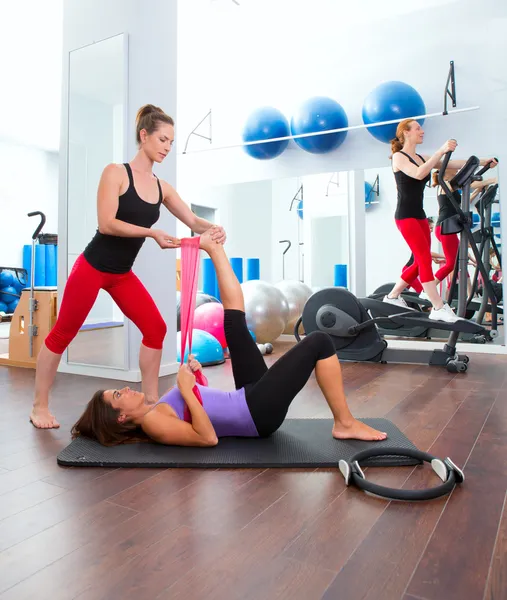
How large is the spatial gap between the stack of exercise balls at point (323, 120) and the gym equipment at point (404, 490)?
13.5ft

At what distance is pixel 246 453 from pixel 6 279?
853 cm

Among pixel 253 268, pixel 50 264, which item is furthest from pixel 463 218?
pixel 50 264

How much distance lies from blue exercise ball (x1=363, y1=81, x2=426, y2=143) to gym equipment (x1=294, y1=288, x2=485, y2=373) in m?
1.96

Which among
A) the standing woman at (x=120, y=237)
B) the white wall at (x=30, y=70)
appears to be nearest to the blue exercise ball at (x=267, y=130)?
the white wall at (x=30, y=70)

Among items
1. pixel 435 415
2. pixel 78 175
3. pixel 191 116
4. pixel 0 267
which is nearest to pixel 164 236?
pixel 435 415

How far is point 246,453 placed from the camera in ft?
6.77

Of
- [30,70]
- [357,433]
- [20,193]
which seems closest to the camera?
[357,433]

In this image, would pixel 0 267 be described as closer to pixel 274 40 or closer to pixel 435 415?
pixel 274 40

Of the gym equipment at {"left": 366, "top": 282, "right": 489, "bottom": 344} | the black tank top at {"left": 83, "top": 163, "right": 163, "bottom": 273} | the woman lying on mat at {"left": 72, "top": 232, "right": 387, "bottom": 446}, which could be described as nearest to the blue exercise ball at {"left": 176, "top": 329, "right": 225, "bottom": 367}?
the gym equipment at {"left": 366, "top": 282, "right": 489, "bottom": 344}

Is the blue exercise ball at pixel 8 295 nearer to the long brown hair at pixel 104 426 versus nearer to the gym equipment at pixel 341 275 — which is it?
the gym equipment at pixel 341 275

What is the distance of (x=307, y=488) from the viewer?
175cm

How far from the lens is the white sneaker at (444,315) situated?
3.99m

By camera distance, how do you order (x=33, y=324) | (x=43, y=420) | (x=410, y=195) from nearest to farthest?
(x=43, y=420) < (x=410, y=195) < (x=33, y=324)

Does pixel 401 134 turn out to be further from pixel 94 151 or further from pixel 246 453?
pixel 246 453
